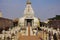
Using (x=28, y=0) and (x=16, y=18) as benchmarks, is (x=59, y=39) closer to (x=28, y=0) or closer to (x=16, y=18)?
(x=28, y=0)

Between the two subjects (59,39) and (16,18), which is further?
(16,18)

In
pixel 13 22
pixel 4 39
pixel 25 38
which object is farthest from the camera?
pixel 13 22

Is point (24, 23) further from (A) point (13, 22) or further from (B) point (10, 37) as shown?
(B) point (10, 37)

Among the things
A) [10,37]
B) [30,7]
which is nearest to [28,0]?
[30,7]

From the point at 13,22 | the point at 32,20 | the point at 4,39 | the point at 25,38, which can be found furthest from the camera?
the point at 13,22

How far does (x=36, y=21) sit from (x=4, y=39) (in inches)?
937

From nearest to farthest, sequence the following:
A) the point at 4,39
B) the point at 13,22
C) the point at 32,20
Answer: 1. the point at 4,39
2. the point at 32,20
3. the point at 13,22

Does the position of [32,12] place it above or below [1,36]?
above

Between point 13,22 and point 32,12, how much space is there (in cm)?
662

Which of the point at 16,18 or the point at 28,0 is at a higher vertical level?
the point at 28,0

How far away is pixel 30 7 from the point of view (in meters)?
47.0

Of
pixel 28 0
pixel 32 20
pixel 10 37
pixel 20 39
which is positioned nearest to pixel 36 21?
pixel 32 20

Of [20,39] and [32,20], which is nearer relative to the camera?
[20,39]

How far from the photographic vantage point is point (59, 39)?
74.0 feet
